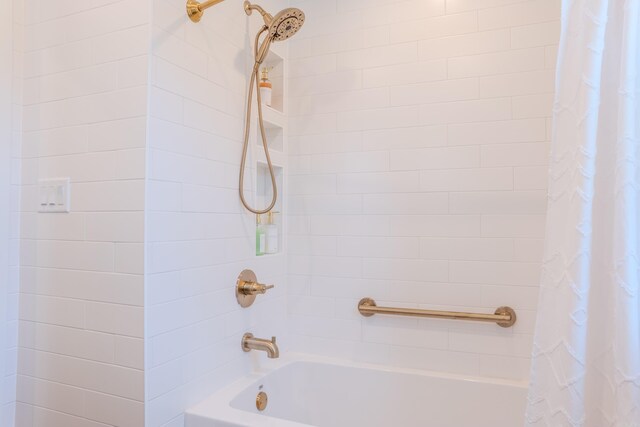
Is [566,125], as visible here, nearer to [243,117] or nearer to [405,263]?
[405,263]

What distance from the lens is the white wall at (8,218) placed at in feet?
4.59

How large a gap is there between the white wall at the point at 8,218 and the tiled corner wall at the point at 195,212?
583 mm

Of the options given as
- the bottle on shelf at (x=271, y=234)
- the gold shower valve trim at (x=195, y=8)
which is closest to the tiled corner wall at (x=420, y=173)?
the bottle on shelf at (x=271, y=234)

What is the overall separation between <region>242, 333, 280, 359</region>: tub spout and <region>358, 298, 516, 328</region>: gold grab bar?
18.2 inches

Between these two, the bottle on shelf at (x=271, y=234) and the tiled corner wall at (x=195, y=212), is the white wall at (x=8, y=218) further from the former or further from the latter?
the bottle on shelf at (x=271, y=234)

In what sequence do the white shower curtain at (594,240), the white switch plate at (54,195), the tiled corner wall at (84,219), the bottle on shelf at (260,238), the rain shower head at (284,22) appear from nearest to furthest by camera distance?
1. the white shower curtain at (594,240)
2. the tiled corner wall at (84,219)
3. the white switch plate at (54,195)
4. the rain shower head at (284,22)
5. the bottle on shelf at (260,238)

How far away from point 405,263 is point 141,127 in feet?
3.98

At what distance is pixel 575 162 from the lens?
861 mm

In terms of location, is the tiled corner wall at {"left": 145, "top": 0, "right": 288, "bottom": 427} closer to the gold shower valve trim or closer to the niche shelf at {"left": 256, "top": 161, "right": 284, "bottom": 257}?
the gold shower valve trim

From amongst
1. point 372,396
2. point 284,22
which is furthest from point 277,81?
point 372,396

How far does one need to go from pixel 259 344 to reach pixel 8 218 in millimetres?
1010

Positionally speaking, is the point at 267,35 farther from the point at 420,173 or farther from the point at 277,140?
the point at 420,173

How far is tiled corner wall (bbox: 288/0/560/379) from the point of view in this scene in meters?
1.69

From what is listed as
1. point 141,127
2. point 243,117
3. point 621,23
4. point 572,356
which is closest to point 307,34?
point 243,117
